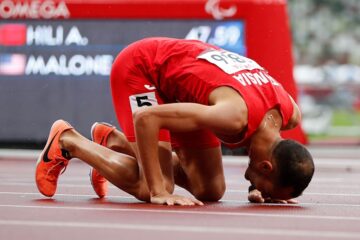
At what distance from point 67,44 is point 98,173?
21.3ft

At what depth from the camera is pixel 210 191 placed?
6688 mm

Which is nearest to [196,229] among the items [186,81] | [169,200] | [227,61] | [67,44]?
[169,200]

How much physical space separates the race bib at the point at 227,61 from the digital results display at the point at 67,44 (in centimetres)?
648

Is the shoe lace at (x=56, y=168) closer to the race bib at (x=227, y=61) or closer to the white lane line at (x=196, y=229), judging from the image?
the race bib at (x=227, y=61)

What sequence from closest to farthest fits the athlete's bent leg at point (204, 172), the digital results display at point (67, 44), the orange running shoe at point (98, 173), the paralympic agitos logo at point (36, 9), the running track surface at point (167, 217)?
1. the running track surface at point (167, 217)
2. the athlete's bent leg at point (204, 172)
3. the orange running shoe at point (98, 173)
4. the digital results display at point (67, 44)
5. the paralympic agitos logo at point (36, 9)

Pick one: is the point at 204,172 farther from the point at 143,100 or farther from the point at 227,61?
the point at 227,61

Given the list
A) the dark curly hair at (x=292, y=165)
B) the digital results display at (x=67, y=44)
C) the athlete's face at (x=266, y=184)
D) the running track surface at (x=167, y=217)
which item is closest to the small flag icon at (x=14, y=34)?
the digital results display at (x=67, y=44)

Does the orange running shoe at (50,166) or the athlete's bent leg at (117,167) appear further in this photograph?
the orange running shoe at (50,166)

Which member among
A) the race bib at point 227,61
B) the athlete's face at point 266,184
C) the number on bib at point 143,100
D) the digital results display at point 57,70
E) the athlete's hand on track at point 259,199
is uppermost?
the race bib at point 227,61

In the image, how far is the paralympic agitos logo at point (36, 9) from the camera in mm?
13102

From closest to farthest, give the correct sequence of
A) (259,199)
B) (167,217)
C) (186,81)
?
(167,217) < (186,81) < (259,199)

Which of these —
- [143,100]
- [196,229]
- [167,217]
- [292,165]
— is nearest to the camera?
[196,229]

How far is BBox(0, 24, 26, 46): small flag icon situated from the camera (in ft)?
43.4

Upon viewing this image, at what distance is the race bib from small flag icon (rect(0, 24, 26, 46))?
283 inches
